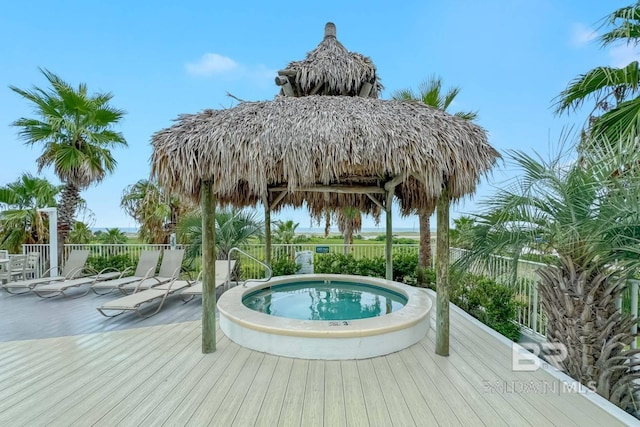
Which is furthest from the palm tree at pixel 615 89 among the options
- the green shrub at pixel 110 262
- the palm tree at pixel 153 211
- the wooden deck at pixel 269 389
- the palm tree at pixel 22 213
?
the palm tree at pixel 22 213

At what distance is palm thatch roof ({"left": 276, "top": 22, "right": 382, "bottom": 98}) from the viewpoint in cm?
577

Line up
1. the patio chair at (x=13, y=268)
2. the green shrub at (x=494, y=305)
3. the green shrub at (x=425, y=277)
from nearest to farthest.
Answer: the green shrub at (x=494, y=305) < the green shrub at (x=425, y=277) < the patio chair at (x=13, y=268)

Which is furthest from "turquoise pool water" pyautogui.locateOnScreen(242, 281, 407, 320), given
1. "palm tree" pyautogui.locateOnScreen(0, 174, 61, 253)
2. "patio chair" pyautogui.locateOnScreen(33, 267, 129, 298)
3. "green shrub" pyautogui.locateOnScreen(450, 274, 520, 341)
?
"palm tree" pyautogui.locateOnScreen(0, 174, 61, 253)

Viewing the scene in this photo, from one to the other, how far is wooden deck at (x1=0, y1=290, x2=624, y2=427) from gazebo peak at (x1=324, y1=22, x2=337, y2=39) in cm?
620

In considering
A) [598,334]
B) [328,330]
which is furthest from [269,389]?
[598,334]

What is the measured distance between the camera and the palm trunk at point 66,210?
382 inches

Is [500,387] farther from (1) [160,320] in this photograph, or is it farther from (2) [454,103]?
(2) [454,103]

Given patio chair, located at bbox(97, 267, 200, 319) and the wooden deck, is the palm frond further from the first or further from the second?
patio chair, located at bbox(97, 267, 200, 319)

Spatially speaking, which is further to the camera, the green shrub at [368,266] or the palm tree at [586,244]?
the green shrub at [368,266]

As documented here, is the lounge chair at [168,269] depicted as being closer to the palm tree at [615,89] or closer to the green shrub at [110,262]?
Answer: the green shrub at [110,262]

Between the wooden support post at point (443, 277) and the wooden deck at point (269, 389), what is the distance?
0.74 ft

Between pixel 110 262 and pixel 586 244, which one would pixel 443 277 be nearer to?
pixel 586 244

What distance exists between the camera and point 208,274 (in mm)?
3941

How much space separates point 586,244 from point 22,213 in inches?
567
